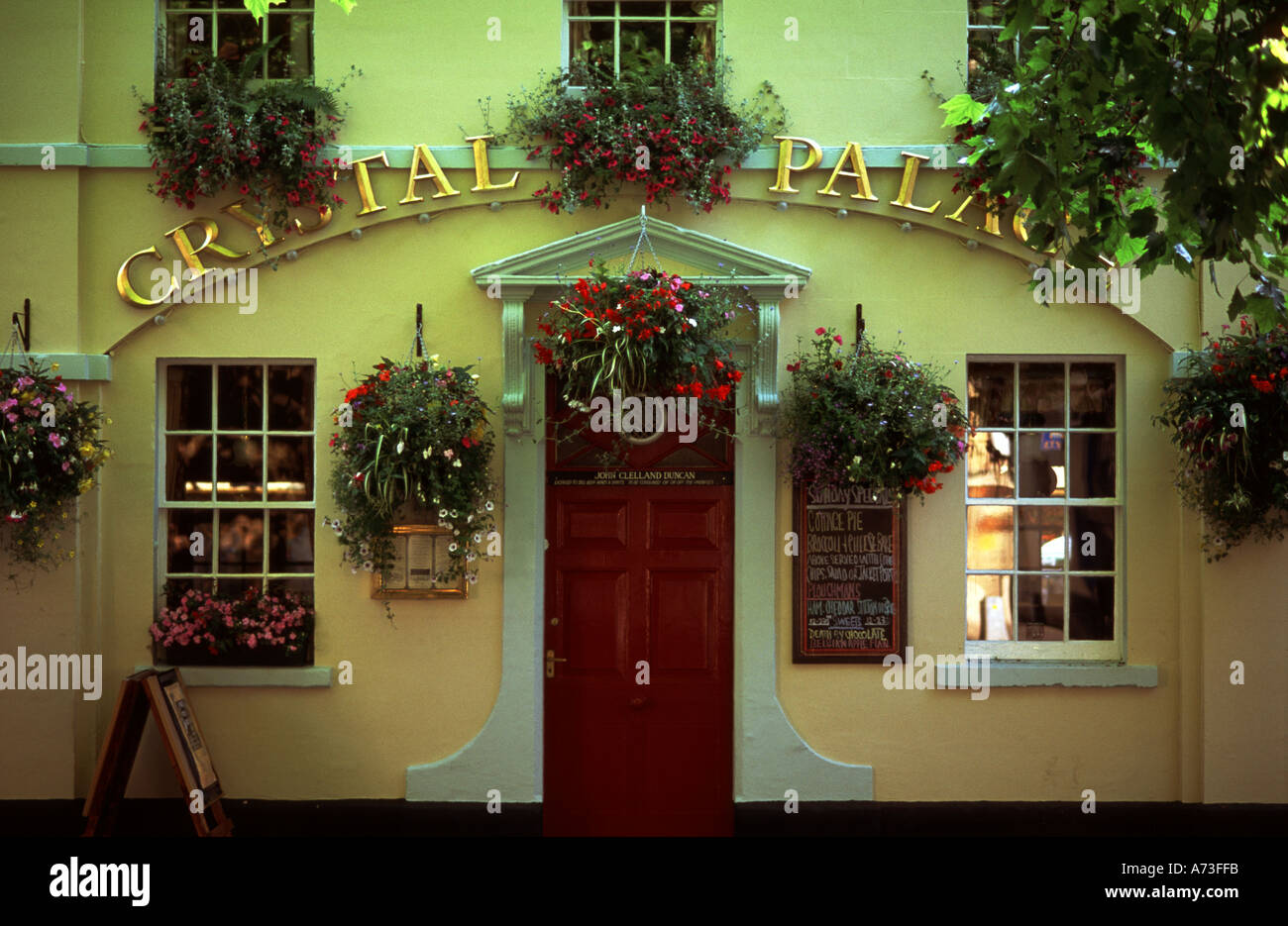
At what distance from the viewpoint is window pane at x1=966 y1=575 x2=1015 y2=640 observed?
7.21 m

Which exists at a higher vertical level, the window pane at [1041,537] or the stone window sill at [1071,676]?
the window pane at [1041,537]

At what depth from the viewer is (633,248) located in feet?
22.8

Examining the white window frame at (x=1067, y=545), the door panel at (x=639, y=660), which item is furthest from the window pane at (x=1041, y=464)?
the door panel at (x=639, y=660)

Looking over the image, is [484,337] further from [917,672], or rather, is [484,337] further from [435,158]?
[917,672]

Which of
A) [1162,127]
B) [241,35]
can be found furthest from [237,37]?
[1162,127]

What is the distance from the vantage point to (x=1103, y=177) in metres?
6.01

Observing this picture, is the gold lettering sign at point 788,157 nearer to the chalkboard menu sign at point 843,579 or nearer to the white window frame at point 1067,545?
the white window frame at point 1067,545

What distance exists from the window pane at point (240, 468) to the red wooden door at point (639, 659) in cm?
187

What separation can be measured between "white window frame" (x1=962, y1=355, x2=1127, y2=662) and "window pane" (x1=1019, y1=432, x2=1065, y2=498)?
58mm

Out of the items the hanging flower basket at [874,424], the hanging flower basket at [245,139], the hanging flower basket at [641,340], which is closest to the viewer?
the hanging flower basket at [641,340]

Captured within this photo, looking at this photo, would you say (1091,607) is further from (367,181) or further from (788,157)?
(367,181)

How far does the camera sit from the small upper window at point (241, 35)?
23.5 ft

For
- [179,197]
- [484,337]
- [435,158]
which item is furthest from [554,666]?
[179,197]

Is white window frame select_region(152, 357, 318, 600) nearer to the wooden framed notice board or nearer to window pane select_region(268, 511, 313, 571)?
window pane select_region(268, 511, 313, 571)
